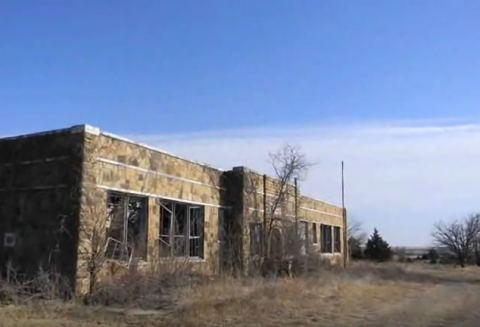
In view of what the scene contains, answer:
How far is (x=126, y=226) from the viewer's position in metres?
20.8

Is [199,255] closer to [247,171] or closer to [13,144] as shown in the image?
[247,171]

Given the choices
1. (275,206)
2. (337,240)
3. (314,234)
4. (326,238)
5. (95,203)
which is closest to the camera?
(95,203)

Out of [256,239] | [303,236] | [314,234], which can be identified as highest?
[314,234]

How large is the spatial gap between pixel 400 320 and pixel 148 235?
9.73m

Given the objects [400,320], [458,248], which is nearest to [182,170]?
[400,320]

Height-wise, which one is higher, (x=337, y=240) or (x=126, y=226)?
(x=337, y=240)

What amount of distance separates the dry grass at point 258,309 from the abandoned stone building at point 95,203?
2.38 metres

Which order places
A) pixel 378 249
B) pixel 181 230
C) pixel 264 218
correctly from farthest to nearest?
pixel 378 249 < pixel 264 218 < pixel 181 230

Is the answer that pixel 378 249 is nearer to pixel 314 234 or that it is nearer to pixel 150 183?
pixel 314 234

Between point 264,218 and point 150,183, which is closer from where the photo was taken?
point 150,183

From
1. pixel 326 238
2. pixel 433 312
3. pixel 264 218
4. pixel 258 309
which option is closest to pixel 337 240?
pixel 326 238

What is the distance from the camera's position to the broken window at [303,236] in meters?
31.6

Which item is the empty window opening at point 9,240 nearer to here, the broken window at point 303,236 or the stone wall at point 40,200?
the stone wall at point 40,200

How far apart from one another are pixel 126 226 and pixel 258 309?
6.70 meters
